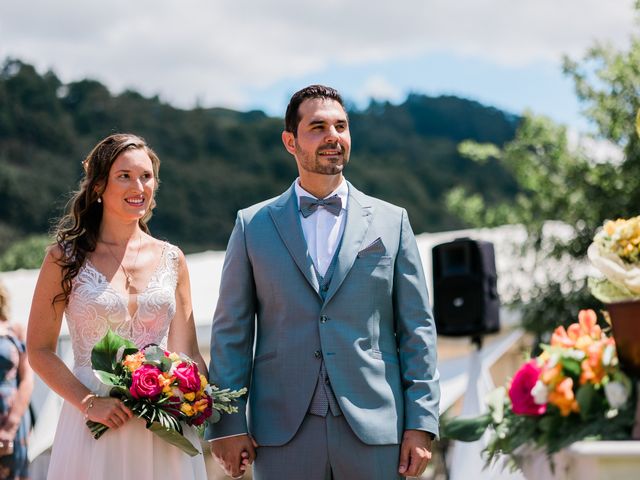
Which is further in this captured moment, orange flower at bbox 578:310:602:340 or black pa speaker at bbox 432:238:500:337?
black pa speaker at bbox 432:238:500:337

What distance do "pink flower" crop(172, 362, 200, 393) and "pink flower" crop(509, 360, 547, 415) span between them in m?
1.02

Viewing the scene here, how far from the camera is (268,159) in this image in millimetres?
41219

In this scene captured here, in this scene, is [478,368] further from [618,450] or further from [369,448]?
[618,450]

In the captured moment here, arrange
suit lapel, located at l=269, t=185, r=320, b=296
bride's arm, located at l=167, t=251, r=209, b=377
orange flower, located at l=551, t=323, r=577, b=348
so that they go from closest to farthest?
orange flower, located at l=551, t=323, r=577, b=348 → suit lapel, located at l=269, t=185, r=320, b=296 → bride's arm, located at l=167, t=251, r=209, b=377

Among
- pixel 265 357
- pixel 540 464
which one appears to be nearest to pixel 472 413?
pixel 265 357

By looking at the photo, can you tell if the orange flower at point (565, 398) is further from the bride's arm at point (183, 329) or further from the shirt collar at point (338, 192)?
the bride's arm at point (183, 329)

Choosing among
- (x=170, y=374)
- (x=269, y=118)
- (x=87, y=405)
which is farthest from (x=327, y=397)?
(x=269, y=118)

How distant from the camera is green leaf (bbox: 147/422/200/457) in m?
3.38

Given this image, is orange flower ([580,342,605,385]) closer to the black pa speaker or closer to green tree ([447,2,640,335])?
the black pa speaker

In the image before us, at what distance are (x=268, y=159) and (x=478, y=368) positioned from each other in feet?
113

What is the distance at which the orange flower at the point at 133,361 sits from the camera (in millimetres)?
3398

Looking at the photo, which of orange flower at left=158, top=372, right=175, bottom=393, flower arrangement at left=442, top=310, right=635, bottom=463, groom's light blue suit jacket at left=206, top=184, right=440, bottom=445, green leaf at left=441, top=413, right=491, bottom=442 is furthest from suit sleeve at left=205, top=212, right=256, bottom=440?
flower arrangement at left=442, top=310, right=635, bottom=463

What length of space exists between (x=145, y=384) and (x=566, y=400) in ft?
4.39

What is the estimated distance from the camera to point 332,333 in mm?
3498
